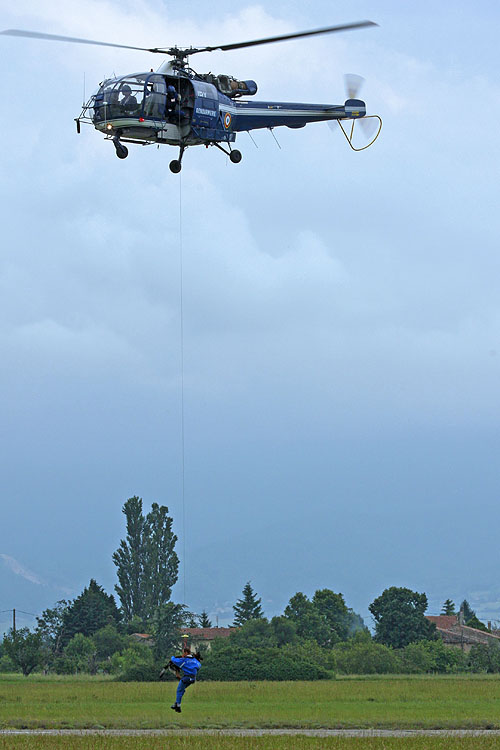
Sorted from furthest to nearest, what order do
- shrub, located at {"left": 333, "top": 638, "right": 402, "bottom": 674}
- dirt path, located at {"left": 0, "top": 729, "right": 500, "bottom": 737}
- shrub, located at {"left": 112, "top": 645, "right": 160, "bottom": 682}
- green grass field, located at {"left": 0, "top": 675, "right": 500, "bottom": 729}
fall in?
1. shrub, located at {"left": 333, "top": 638, "right": 402, "bottom": 674}
2. shrub, located at {"left": 112, "top": 645, "right": 160, "bottom": 682}
3. green grass field, located at {"left": 0, "top": 675, "right": 500, "bottom": 729}
4. dirt path, located at {"left": 0, "top": 729, "right": 500, "bottom": 737}

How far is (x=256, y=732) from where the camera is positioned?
3328cm

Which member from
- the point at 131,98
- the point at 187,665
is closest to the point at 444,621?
the point at 187,665

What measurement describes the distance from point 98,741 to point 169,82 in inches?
716

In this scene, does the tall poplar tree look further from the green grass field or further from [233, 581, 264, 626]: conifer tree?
the green grass field

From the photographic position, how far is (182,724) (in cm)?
3584

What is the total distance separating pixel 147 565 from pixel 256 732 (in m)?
65.9

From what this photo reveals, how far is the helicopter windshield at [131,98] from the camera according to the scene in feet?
99.5

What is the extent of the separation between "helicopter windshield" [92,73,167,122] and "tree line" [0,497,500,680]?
133ft

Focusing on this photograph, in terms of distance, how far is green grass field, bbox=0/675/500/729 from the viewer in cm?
3638

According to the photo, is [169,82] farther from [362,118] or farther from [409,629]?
[409,629]

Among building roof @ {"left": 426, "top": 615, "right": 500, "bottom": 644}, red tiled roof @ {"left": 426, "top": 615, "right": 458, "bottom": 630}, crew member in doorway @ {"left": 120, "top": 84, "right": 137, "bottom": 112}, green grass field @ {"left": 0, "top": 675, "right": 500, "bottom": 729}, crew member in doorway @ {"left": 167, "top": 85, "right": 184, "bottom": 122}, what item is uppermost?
crew member in doorway @ {"left": 167, "top": 85, "right": 184, "bottom": 122}

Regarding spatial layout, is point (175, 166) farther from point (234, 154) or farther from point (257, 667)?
point (257, 667)

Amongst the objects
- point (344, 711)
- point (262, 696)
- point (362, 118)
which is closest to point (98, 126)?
point (362, 118)

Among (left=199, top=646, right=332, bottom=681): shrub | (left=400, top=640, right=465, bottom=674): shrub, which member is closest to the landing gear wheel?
(left=199, top=646, right=332, bottom=681): shrub
